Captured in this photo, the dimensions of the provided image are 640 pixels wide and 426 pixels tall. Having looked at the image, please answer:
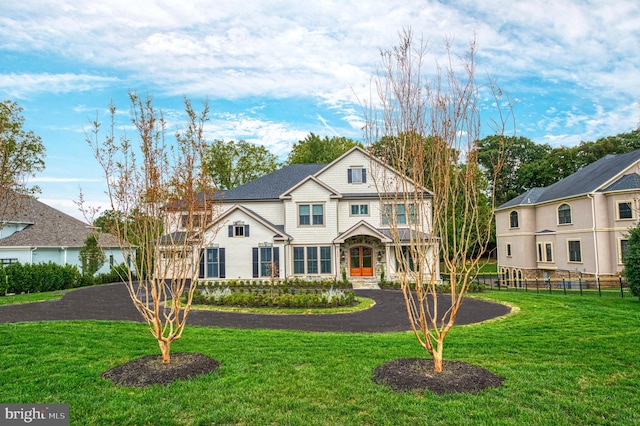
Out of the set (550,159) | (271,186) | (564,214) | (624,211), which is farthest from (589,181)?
(550,159)

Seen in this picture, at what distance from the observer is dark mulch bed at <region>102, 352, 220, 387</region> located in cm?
553

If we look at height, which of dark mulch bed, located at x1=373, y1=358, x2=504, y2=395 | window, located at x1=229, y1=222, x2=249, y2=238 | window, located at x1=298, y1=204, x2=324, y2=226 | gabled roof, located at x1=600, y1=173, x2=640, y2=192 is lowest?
dark mulch bed, located at x1=373, y1=358, x2=504, y2=395

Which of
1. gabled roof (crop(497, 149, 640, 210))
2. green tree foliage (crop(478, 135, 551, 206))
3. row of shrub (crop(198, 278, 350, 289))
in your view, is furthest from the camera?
green tree foliage (crop(478, 135, 551, 206))

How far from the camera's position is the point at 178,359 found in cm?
641

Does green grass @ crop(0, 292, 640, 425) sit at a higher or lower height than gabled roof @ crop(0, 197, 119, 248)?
lower

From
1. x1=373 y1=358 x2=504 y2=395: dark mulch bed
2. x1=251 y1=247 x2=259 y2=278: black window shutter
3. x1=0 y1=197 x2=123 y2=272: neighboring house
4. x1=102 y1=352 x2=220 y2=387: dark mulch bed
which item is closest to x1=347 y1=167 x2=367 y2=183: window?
x1=251 y1=247 x2=259 y2=278: black window shutter

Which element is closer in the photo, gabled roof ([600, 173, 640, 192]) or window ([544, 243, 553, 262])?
gabled roof ([600, 173, 640, 192])

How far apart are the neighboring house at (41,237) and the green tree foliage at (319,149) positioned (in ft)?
71.3

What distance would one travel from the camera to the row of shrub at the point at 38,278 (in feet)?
63.6

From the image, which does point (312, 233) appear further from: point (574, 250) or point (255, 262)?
point (574, 250)

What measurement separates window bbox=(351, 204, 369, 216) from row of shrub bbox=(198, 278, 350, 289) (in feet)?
15.0

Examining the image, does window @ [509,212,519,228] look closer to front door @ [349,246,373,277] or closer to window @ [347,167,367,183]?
front door @ [349,246,373,277]

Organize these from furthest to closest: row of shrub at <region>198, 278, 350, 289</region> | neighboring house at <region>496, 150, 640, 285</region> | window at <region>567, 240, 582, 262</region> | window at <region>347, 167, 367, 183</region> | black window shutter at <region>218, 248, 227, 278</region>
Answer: window at <region>567, 240, 582, 262</region>, window at <region>347, 167, 367, 183</region>, black window shutter at <region>218, 248, 227, 278</region>, neighboring house at <region>496, 150, 640, 285</region>, row of shrub at <region>198, 278, 350, 289</region>

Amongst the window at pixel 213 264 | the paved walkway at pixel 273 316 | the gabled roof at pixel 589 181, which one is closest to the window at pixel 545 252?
the gabled roof at pixel 589 181
